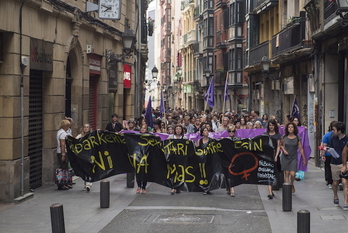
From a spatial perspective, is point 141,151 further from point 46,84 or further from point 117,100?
point 117,100

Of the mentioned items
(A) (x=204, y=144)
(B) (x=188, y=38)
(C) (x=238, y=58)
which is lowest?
(A) (x=204, y=144)

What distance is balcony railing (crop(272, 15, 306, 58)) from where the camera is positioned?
27016 millimetres

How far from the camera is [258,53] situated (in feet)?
125

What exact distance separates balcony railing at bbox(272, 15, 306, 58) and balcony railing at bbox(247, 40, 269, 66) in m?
4.21

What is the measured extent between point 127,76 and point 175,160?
1474cm

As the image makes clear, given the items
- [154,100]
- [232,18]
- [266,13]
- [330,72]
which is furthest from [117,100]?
[154,100]

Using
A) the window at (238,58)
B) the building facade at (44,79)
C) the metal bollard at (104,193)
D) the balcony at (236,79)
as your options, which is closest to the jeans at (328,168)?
the metal bollard at (104,193)

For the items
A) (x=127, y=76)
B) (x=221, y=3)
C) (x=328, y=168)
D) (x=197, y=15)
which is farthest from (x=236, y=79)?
(x=328, y=168)

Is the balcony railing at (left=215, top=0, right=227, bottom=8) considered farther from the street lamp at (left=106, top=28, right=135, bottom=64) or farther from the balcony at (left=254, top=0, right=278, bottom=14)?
the street lamp at (left=106, top=28, right=135, bottom=64)

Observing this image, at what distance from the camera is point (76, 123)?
20.7m

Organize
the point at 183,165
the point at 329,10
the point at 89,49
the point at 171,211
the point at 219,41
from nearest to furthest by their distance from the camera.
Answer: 1. the point at 171,211
2. the point at 183,165
3. the point at 329,10
4. the point at 89,49
5. the point at 219,41

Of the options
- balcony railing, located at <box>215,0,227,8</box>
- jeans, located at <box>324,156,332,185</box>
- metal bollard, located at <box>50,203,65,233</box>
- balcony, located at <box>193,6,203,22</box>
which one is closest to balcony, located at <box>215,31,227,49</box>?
balcony railing, located at <box>215,0,227,8</box>

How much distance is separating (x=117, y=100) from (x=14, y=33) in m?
13.6

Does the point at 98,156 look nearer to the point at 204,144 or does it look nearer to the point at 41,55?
the point at 204,144
